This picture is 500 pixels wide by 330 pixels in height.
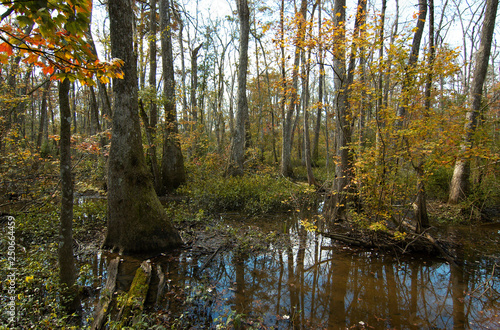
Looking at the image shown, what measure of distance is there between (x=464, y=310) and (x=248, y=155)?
11266mm

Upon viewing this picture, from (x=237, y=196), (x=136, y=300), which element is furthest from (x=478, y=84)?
(x=136, y=300)

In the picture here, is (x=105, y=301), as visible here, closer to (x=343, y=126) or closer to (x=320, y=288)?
(x=320, y=288)

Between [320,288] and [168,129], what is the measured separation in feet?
27.9

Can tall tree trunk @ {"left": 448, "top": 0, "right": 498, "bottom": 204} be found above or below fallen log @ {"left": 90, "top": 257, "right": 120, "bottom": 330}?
above

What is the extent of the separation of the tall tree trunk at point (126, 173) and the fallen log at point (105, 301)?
923mm

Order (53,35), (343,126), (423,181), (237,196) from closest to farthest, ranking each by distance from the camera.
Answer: (53,35) < (423,181) < (343,126) < (237,196)

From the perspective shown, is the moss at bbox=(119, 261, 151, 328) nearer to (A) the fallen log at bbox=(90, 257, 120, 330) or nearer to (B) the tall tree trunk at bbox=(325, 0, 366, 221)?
(A) the fallen log at bbox=(90, 257, 120, 330)

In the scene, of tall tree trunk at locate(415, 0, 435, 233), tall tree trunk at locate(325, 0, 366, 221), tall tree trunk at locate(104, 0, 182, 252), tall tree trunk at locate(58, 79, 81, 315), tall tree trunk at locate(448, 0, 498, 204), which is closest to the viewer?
tall tree trunk at locate(58, 79, 81, 315)

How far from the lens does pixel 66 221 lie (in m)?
3.21

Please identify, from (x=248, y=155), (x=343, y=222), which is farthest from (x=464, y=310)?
(x=248, y=155)

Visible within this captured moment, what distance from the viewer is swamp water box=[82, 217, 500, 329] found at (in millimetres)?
3383

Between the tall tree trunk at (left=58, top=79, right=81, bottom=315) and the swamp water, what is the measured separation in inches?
27.8

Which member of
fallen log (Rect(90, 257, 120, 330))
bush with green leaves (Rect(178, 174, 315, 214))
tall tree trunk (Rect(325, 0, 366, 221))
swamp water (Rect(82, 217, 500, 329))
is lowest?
swamp water (Rect(82, 217, 500, 329))

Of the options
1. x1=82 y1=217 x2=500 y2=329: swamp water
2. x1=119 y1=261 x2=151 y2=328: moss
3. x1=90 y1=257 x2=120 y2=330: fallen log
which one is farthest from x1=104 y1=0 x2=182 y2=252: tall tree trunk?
x1=119 y1=261 x2=151 y2=328: moss
